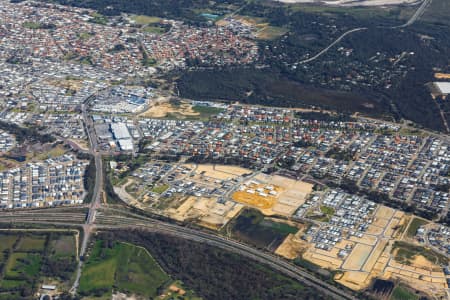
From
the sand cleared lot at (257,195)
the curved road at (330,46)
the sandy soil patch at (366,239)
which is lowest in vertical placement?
the sand cleared lot at (257,195)

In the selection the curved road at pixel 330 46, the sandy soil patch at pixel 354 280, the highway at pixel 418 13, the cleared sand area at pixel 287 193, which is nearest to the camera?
the sandy soil patch at pixel 354 280

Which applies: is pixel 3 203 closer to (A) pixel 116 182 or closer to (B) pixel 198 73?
(A) pixel 116 182

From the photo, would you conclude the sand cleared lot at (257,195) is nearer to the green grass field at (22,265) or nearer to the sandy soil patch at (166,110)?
the green grass field at (22,265)

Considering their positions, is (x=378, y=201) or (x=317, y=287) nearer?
(x=317, y=287)

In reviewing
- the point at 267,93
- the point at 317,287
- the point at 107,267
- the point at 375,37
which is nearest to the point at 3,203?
the point at 107,267

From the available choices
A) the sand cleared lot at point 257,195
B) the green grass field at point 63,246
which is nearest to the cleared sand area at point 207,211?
the sand cleared lot at point 257,195
